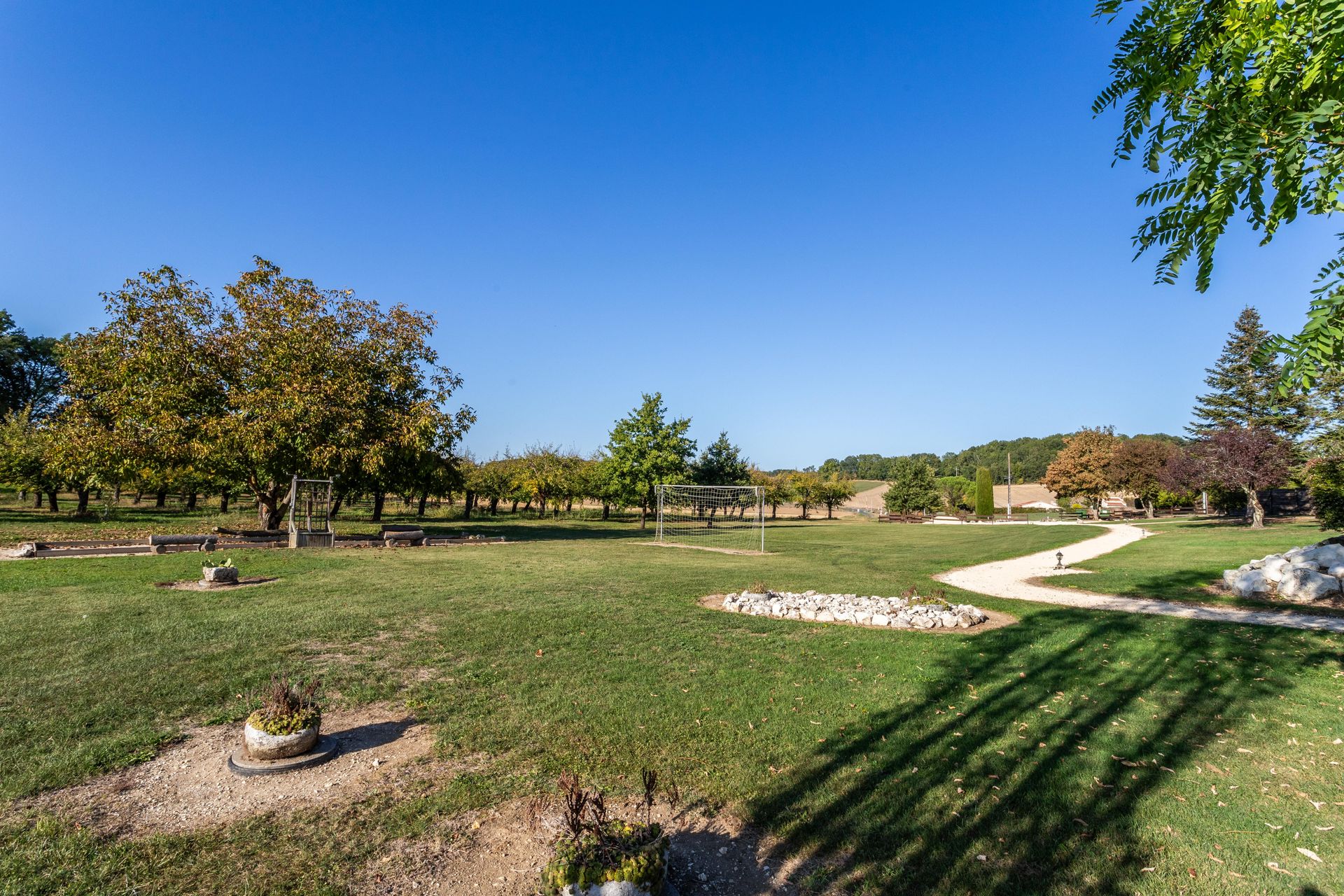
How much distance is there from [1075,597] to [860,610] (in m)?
5.65

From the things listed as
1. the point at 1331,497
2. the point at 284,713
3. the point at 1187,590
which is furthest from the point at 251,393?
the point at 1331,497

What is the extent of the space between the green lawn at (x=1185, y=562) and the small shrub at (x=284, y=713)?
14.4 m

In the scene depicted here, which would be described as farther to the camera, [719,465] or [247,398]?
[719,465]

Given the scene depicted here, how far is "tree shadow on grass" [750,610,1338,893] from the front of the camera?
3465mm

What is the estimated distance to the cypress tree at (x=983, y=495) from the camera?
6159cm

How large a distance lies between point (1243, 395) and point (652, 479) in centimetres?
4127

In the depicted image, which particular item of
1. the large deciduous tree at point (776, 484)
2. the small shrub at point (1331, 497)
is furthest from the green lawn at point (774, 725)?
the large deciduous tree at point (776, 484)

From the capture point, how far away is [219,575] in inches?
460

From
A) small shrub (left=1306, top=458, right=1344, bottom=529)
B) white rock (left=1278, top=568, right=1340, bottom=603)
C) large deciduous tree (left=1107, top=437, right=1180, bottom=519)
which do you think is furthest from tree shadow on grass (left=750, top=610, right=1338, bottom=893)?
large deciduous tree (left=1107, top=437, right=1180, bottom=519)

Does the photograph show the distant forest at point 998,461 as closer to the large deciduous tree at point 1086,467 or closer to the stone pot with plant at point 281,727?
the large deciduous tree at point 1086,467

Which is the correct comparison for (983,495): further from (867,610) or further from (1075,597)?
(867,610)

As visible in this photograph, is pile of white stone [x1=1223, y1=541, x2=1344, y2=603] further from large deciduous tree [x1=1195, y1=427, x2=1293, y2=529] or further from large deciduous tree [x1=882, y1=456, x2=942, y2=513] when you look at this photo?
large deciduous tree [x1=882, y1=456, x2=942, y2=513]

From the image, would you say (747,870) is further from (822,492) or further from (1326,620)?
(822,492)

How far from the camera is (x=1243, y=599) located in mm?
11523
